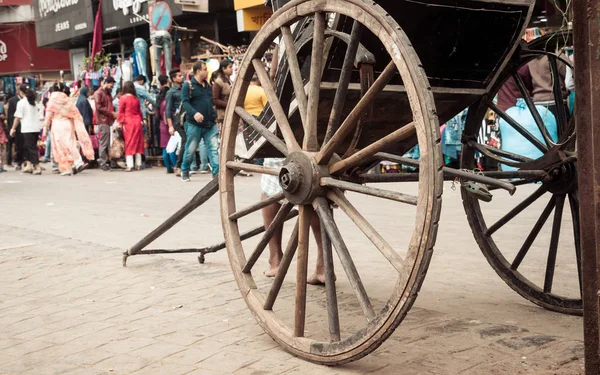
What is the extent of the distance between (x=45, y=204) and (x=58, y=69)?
78.8 ft

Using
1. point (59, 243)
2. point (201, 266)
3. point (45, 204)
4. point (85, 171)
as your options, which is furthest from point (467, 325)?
point (85, 171)

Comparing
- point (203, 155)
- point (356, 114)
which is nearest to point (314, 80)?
point (356, 114)

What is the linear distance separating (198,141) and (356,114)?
10.4 meters

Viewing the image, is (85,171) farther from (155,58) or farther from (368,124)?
(368,124)

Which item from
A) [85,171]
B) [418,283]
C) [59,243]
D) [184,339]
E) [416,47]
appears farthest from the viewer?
[85,171]

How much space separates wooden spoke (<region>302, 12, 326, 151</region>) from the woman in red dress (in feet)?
43.3

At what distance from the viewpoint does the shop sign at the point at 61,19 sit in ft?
83.9

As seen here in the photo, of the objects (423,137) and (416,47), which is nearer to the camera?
(423,137)

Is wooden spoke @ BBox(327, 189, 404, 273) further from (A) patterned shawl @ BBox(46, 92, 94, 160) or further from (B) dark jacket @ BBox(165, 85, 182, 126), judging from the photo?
(A) patterned shawl @ BBox(46, 92, 94, 160)

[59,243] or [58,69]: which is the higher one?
[58,69]

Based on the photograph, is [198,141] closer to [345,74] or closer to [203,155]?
[203,155]

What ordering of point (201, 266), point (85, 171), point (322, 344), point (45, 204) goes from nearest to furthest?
1. point (322, 344)
2. point (201, 266)
3. point (45, 204)
4. point (85, 171)

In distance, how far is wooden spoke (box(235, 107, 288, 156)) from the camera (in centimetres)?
378

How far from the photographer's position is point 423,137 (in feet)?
9.65
